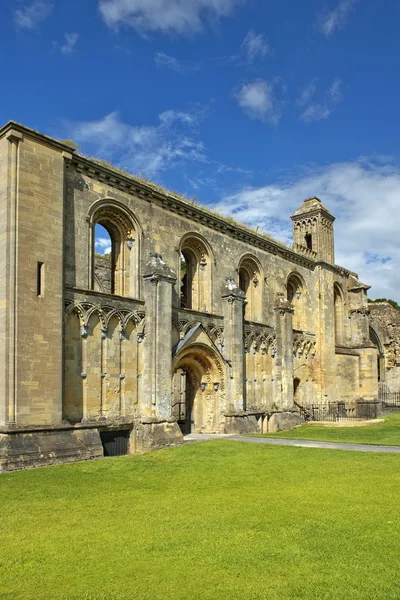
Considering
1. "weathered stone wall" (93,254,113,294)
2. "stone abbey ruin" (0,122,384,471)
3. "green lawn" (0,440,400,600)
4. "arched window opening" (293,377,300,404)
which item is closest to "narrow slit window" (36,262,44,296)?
"stone abbey ruin" (0,122,384,471)

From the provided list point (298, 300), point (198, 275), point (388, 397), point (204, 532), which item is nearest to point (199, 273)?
point (198, 275)

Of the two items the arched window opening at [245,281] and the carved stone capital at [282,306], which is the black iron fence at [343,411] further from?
the arched window opening at [245,281]

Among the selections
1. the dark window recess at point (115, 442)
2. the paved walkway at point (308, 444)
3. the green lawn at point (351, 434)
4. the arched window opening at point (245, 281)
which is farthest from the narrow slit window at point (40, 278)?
the arched window opening at point (245, 281)

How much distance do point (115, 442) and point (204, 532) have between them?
380 inches

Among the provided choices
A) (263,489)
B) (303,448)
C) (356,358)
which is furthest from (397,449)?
(356,358)

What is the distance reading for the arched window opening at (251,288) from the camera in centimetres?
2480

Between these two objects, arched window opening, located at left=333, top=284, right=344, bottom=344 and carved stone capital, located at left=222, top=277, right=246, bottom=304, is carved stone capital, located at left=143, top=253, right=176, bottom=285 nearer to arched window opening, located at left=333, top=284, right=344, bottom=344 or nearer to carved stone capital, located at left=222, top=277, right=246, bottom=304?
carved stone capital, located at left=222, top=277, right=246, bottom=304

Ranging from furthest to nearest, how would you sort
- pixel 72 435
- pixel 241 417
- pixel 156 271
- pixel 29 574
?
1. pixel 241 417
2. pixel 156 271
3. pixel 72 435
4. pixel 29 574

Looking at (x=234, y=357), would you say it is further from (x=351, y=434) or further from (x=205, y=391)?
(x=351, y=434)

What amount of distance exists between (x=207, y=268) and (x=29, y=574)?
1644 cm

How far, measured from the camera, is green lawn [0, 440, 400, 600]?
5.55 meters

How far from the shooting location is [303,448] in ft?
51.1

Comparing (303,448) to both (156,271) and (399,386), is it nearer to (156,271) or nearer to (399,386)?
(156,271)

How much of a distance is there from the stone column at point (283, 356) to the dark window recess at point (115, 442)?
31.7 feet
